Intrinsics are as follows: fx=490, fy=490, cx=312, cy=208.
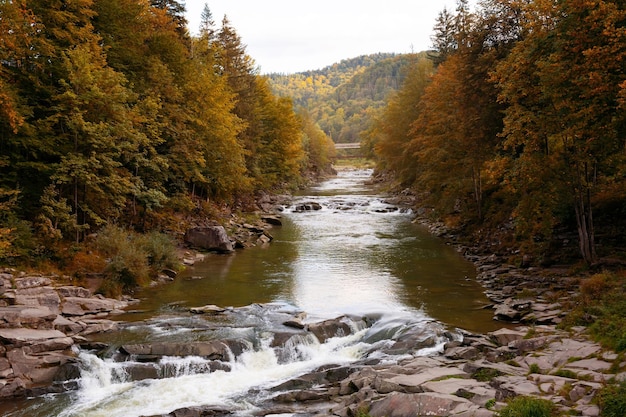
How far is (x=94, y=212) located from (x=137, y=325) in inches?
352

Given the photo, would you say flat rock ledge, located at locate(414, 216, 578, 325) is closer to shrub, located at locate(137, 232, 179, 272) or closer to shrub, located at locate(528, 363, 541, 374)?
shrub, located at locate(528, 363, 541, 374)

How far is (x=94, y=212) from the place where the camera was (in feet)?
78.0

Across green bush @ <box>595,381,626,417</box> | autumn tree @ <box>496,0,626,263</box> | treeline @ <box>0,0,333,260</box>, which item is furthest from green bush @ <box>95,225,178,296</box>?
green bush @ <box>595,381,626,417</box>

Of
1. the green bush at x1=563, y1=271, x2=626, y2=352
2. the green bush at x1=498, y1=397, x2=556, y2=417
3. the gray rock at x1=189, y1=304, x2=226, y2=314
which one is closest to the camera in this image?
the green bush at x1=498, y1=397, x2=556, y2=417

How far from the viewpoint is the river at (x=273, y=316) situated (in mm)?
13102

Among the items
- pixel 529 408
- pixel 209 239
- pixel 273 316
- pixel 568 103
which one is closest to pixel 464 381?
pixel 529 408

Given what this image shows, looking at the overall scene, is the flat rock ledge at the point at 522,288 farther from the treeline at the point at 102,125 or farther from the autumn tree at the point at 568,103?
the treeline at the point at 102,125

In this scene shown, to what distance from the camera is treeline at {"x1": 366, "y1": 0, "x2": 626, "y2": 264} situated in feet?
52.3

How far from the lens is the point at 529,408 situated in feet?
27.9

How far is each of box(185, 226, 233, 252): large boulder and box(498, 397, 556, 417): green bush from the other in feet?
74.9

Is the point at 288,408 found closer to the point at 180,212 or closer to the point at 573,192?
the point at 573,192

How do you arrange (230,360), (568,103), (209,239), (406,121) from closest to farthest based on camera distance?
(230,360)
(568,103)
(209,239)
(406,121)

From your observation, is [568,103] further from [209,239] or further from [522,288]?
[209,239]

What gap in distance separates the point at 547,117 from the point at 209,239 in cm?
1973
